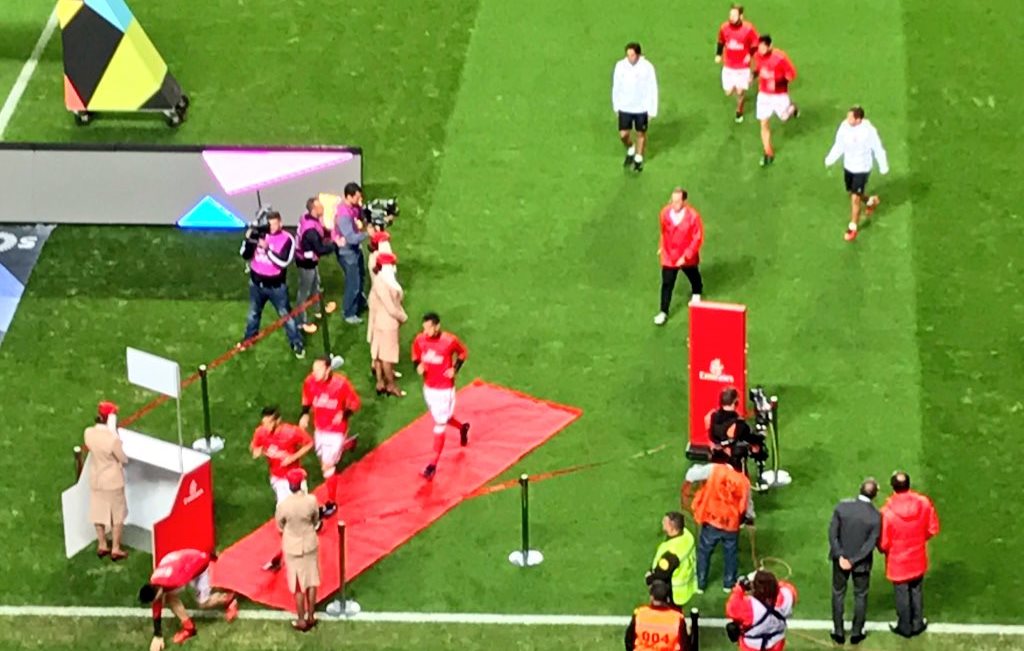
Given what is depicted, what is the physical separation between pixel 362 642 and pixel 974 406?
7.68 metres

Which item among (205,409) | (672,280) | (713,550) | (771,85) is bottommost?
(713,550)

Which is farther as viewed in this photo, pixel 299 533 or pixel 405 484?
pixel 405 484

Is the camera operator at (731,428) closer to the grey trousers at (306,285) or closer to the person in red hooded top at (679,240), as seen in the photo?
the person in red hooded top at (679,240)

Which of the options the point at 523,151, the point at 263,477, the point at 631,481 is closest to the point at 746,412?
the point at 631,481

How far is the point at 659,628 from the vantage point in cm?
2005

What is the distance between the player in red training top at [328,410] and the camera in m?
23.5

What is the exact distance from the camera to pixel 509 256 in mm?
28969

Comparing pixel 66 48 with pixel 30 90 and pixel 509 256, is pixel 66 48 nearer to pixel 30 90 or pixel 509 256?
pixel 30 90

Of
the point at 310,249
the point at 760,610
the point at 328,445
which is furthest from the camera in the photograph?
the point at 310,249

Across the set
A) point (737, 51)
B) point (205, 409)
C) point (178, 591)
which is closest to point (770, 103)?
point (737, 51)

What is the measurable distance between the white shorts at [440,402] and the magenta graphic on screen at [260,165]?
16.9 feet

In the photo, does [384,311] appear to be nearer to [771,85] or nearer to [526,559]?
[526,559]

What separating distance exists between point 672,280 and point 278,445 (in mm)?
5817

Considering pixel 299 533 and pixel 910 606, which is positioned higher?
pixel 299 533
